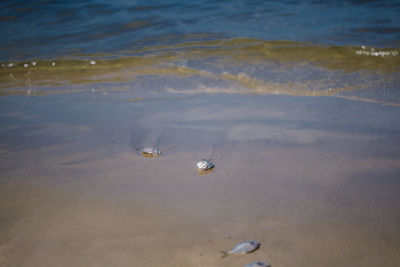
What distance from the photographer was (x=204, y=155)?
259cm

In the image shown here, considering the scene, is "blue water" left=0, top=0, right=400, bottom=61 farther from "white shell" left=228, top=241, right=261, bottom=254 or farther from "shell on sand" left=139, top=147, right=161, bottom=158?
"white shell" left=228, top=241, right=261, bottom=254

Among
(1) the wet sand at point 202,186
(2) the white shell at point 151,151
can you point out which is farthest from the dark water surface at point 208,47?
(2) the white shell at point 151,151

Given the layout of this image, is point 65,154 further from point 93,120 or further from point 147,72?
point 147,72

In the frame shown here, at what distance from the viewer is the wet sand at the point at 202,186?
5.53 ft

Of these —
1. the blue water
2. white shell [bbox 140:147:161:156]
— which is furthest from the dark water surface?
white shell [bbox 140:147:161:156]

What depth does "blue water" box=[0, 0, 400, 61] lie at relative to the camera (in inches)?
259

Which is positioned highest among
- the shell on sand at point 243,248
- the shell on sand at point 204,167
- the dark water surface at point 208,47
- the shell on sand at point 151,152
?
the dark water surface at point 208,47

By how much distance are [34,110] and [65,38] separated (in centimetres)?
443

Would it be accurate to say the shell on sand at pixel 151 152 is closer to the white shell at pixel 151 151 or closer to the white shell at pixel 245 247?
the white shell at pixel 151 151

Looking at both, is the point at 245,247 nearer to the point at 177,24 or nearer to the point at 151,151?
the point at 151,151

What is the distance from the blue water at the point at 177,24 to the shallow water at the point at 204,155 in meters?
0.49

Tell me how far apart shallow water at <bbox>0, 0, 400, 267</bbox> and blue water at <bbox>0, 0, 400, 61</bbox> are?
488mm

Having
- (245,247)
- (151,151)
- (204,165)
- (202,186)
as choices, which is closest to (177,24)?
(151,151)

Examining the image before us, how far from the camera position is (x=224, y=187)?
2.18 metres
